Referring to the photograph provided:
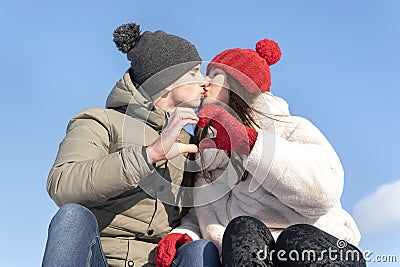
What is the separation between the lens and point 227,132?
191cm

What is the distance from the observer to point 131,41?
252 centimetres

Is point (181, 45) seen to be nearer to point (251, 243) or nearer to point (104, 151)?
point (104, 151)

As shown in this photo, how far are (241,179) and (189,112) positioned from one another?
12.9 inches

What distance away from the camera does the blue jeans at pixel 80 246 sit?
1.61 metres

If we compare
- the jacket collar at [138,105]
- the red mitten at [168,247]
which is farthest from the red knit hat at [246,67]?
the red mitten at [168,247]

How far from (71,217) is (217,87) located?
2.71 feet

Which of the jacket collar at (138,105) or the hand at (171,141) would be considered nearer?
the hand at (171,141)

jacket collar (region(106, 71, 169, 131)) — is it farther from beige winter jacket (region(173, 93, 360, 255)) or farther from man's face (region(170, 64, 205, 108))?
beige winter jacket (region(173, 93, 360, 255))

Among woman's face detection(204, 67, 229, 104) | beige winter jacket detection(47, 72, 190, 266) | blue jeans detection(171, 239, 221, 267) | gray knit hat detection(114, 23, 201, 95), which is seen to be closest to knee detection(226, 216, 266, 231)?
blue jeans detection(171, 239, 221, 267)

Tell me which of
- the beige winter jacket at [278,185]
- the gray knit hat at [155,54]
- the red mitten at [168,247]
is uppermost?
the gray knit hat at [155,54]

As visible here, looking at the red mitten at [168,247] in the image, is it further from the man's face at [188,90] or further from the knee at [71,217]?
the man's face at [188,90]

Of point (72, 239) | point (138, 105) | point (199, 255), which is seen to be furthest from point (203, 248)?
point (138, 105)

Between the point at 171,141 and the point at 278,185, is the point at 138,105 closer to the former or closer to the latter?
the point at 171,141

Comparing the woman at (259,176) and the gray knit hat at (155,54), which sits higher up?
the gray knit hat at (155,54)
